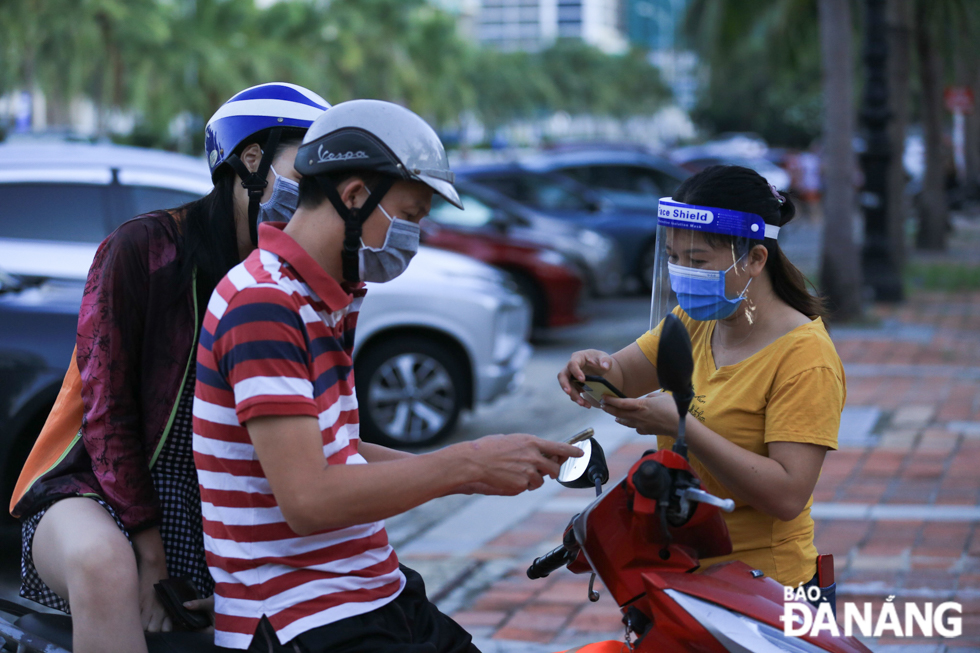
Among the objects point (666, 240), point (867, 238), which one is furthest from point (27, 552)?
point (867, 238)

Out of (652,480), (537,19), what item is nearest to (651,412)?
(652,480)

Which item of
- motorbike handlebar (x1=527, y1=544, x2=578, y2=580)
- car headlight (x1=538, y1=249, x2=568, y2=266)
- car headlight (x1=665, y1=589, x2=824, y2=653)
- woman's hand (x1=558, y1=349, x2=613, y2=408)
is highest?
woman's hand (x1=558, y1=349, x2=613, y2=408)

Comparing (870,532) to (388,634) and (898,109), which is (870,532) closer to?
(388,634)

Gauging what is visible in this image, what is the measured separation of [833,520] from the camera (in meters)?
5.45

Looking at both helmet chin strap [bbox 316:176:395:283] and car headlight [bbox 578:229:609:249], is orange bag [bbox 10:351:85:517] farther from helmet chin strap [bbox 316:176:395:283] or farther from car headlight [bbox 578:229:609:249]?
car headlight [bbox 578:229:609:249]

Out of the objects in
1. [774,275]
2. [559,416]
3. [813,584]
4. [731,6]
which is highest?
[731,6]

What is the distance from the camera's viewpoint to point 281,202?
2.41 meters

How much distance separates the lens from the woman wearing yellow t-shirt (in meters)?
2.23

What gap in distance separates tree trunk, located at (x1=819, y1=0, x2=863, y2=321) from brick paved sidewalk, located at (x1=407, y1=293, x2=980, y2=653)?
289 centimetres

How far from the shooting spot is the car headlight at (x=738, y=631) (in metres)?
1.78

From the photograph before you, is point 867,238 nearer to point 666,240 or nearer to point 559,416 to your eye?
point 559,416

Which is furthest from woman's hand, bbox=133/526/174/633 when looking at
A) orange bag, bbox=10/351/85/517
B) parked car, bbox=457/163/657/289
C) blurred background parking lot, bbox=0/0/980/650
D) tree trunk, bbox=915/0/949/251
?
tree trunk, bbox=915/0/949/251

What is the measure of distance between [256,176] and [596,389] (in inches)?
36.2

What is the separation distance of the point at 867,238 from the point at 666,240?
11852 mm
